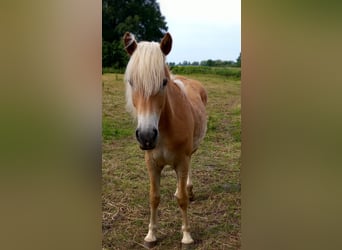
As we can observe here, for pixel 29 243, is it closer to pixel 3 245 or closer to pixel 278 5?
pixel 3 245

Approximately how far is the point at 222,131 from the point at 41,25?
59cm

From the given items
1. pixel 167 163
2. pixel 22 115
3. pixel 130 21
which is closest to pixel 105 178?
pixel 167 163

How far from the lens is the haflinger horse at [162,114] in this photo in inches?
34.7

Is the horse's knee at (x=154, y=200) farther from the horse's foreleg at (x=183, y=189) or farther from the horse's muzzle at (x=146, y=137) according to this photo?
the horse's muzzle at (x=146, y=137)

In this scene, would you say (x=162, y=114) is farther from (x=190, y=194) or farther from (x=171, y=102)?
(x=190, y=194)

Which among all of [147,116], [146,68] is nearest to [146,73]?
[146,68]

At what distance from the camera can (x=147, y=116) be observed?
0.87 metres

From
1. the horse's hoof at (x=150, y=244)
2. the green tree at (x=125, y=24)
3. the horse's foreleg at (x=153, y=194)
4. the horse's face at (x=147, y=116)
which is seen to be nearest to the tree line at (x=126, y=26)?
the green tree at (x=125, y=24)

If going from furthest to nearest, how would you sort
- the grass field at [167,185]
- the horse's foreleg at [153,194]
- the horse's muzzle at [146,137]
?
the horse's foreleg at [153,194]
the grass field at [167,185]
the horse's muzzle at [146,137]

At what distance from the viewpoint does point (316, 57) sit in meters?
0.72

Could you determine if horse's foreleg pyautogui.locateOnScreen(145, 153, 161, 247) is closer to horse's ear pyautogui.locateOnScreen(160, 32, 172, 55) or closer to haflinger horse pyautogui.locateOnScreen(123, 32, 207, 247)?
haflinger horse pyautogui.locateOnScreen(123, 32, 207, 247)

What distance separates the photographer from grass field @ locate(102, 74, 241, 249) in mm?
961

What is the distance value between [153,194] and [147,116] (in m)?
0.36

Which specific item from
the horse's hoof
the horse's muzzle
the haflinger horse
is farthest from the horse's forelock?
the horse's hoof
